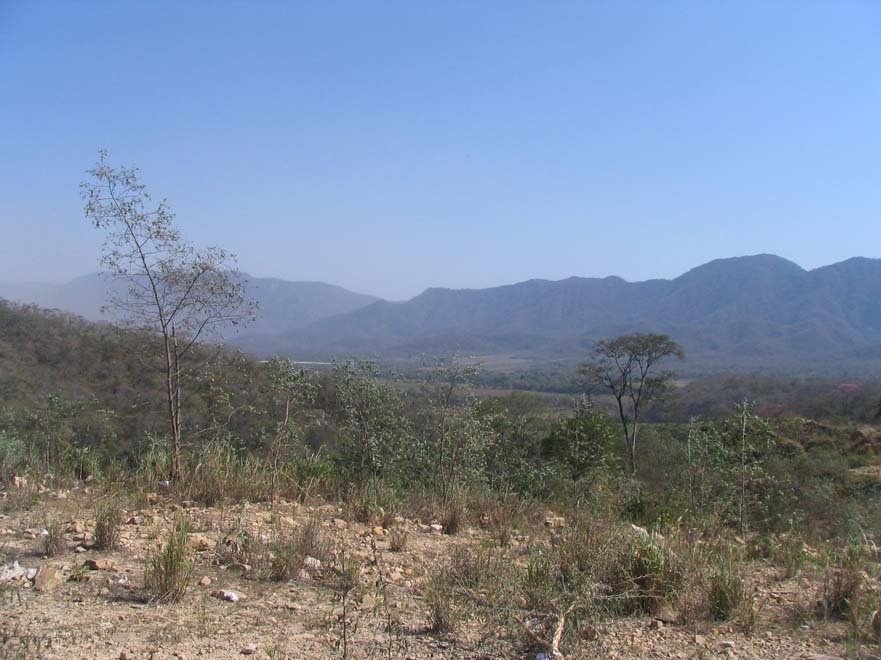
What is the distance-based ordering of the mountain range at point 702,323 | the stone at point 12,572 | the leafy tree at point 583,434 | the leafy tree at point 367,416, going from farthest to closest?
1. the mountain range at point 702,323
2. the leafy tree at point 583,434
3. the leafy tree at point 367,416
4. the stone at point 12,572

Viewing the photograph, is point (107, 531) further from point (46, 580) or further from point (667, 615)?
point (667, 615)

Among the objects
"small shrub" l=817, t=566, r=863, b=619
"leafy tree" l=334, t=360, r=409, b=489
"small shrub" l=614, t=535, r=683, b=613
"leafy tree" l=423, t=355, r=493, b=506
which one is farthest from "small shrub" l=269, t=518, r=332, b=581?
"leafy tree" l=334, t=360, r=409, b=489

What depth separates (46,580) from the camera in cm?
427

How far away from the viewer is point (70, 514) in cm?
600

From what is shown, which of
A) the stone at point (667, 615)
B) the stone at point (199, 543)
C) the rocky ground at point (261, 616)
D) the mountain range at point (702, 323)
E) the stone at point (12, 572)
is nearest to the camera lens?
the rocky ground at point (261, 616)

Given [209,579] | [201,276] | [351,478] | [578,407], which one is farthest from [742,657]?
[578,407]

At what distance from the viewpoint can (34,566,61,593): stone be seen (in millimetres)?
4223

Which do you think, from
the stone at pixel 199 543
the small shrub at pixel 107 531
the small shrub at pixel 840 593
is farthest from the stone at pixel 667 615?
the small shrub at pixel 107 531

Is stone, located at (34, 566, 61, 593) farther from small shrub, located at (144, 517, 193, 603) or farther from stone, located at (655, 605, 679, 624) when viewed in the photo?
stone, located at (655, 605, 679, 624)

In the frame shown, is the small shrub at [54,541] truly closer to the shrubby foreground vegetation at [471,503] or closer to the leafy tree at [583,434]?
the shrubby foreground vegetation at [471,503]

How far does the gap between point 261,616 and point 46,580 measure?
1430mm

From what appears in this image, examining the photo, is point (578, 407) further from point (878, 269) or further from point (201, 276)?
point (878, 269)

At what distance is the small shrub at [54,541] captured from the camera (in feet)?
16.1

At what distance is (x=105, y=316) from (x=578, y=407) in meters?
14.0
